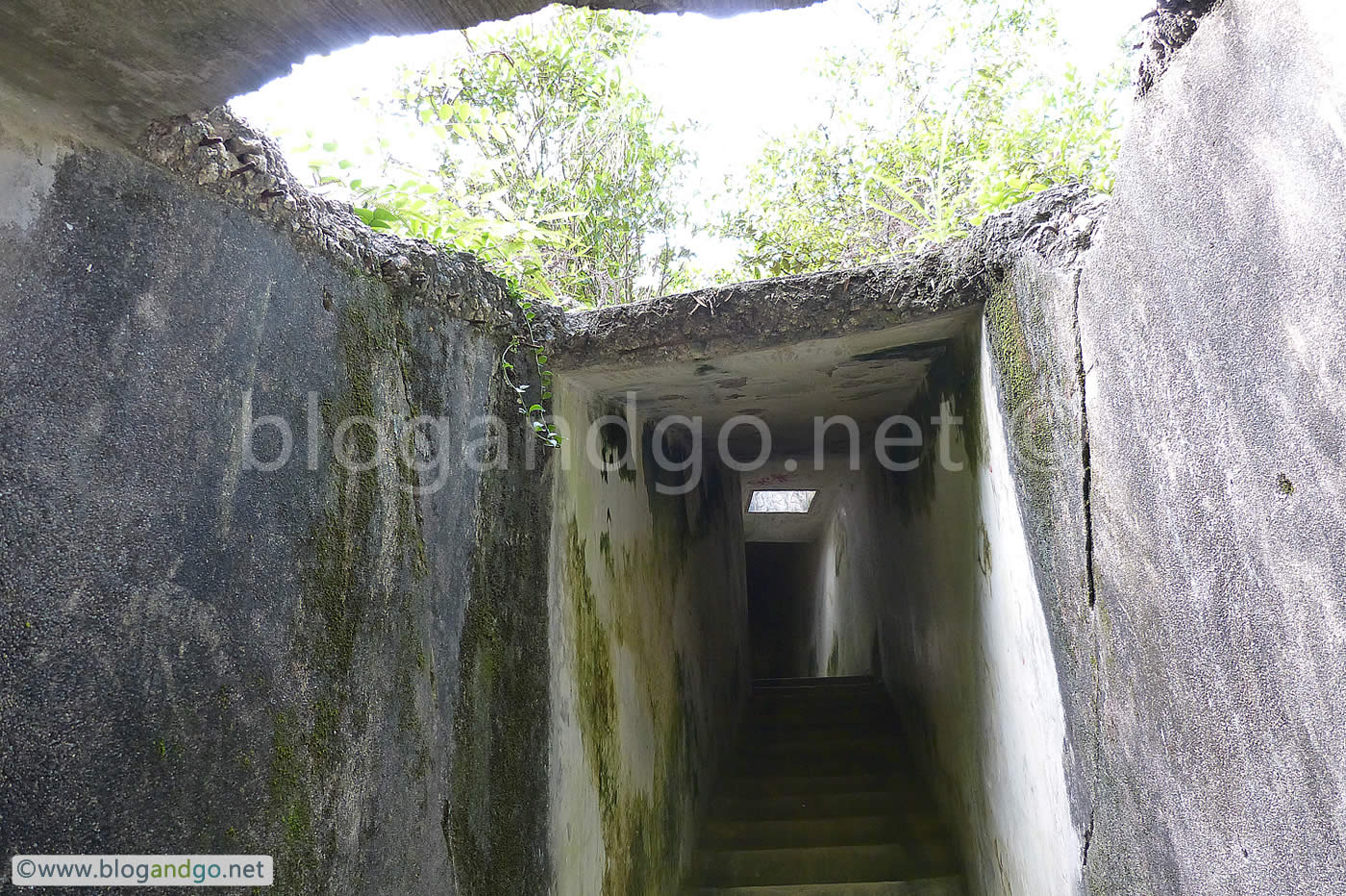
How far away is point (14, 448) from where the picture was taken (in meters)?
0.85

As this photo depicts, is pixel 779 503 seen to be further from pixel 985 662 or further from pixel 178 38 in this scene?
pixel 178 38

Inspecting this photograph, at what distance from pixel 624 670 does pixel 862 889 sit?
4.97 feet

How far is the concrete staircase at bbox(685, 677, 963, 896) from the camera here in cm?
346

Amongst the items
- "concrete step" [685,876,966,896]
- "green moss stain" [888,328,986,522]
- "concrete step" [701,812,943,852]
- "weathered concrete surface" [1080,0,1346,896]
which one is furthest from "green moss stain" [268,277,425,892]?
"concrete step" [701,812,943,852]

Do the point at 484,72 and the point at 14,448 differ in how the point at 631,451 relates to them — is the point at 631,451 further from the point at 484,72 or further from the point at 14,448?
the point at 484,72

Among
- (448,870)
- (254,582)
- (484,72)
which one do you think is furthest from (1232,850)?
Result: (484,72)

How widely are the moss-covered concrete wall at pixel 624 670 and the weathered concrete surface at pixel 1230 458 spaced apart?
140 centimetres

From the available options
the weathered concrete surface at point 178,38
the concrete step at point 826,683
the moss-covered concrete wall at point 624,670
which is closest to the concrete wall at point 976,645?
the concrete step at point 826,683

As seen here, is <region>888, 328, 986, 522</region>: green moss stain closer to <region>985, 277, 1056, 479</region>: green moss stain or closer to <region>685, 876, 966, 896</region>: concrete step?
<region>985, 277, 1056, 479</region>: green moss stain

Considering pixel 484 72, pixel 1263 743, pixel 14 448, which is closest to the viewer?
pixel 14 448

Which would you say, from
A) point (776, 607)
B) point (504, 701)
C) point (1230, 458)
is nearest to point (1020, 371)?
point (1230, 458)

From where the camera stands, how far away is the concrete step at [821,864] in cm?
346

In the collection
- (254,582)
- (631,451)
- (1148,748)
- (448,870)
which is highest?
(631,451)

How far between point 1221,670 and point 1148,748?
333 millimetres
